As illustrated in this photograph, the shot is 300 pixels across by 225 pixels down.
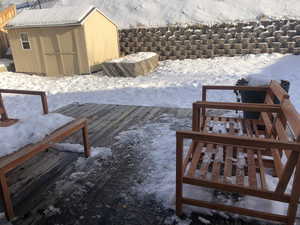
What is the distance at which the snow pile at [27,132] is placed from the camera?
253 cm

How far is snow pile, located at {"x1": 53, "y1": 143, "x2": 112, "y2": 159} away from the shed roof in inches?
287

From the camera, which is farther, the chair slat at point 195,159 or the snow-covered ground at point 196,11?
the snow-covered ground at point 196,11

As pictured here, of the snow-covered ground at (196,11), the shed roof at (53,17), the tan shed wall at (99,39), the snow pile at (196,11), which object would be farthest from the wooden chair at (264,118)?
the snow-covered ground at (196,11)

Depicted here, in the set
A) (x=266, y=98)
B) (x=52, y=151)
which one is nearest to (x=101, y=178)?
(x=52, y=151)

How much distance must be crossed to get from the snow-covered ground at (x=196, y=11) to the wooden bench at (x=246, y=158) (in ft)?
33.9

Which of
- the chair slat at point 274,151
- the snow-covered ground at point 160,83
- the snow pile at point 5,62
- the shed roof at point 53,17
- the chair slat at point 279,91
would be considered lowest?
the snow-covered ground at point 160,83

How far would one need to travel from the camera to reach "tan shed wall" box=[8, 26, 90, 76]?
10.2 m

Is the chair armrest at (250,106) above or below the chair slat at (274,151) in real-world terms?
above

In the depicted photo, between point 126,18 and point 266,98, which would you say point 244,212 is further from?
point 126,18

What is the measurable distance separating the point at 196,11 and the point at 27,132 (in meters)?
12.4

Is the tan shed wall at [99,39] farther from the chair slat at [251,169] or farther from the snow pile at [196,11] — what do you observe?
the chair slat at [251,169]

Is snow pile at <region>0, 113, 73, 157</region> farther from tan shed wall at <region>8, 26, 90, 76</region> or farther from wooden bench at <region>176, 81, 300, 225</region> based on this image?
tan shed wall at <region>8, 26, 90, 76</region>

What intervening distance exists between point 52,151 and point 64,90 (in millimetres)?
5006

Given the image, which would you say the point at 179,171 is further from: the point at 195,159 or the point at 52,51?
the point at 52,51
